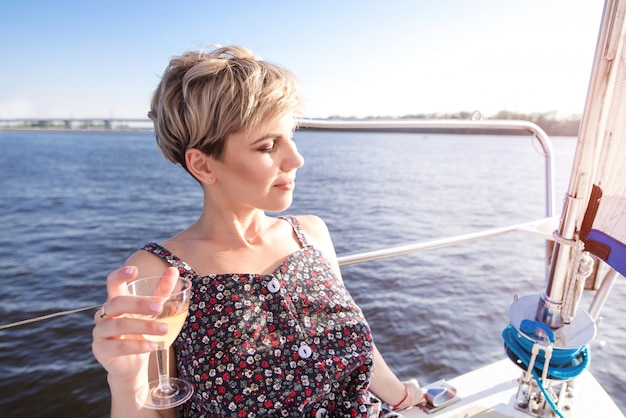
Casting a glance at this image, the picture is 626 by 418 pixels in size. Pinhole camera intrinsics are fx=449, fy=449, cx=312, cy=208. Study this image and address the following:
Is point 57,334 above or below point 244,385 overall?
below

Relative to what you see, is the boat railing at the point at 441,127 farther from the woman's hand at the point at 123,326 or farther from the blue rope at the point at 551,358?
the woman's hand at the point at 123,326

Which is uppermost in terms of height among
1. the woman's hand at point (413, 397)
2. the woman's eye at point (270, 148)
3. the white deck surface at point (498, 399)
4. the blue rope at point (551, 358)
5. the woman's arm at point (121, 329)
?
the woman's eye at point (270, 148)

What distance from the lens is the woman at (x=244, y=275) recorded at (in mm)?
1153

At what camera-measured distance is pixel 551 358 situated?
54.1 inches

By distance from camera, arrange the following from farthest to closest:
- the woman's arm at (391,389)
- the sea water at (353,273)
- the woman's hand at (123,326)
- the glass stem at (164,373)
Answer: the sea water at (353,273) < the woman's arm at (391,389) < the glass stem at (164,373) < the woman's hand at (123,326)

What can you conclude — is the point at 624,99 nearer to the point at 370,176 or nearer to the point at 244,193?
the point at 244,193

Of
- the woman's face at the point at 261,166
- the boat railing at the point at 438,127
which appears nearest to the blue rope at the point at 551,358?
the boat railing at the point at 438,127

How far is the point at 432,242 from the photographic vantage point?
1886 millimetres

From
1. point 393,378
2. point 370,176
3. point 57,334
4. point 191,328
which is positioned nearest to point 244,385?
point 191,328

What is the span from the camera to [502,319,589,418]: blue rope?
1.37 m

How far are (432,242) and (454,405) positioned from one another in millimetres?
636

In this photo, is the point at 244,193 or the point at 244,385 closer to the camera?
the point at 244,385

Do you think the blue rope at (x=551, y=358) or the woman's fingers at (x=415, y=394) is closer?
the blue rope at (x=551, y=358)

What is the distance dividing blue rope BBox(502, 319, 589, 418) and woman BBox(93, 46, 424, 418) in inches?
20.1
